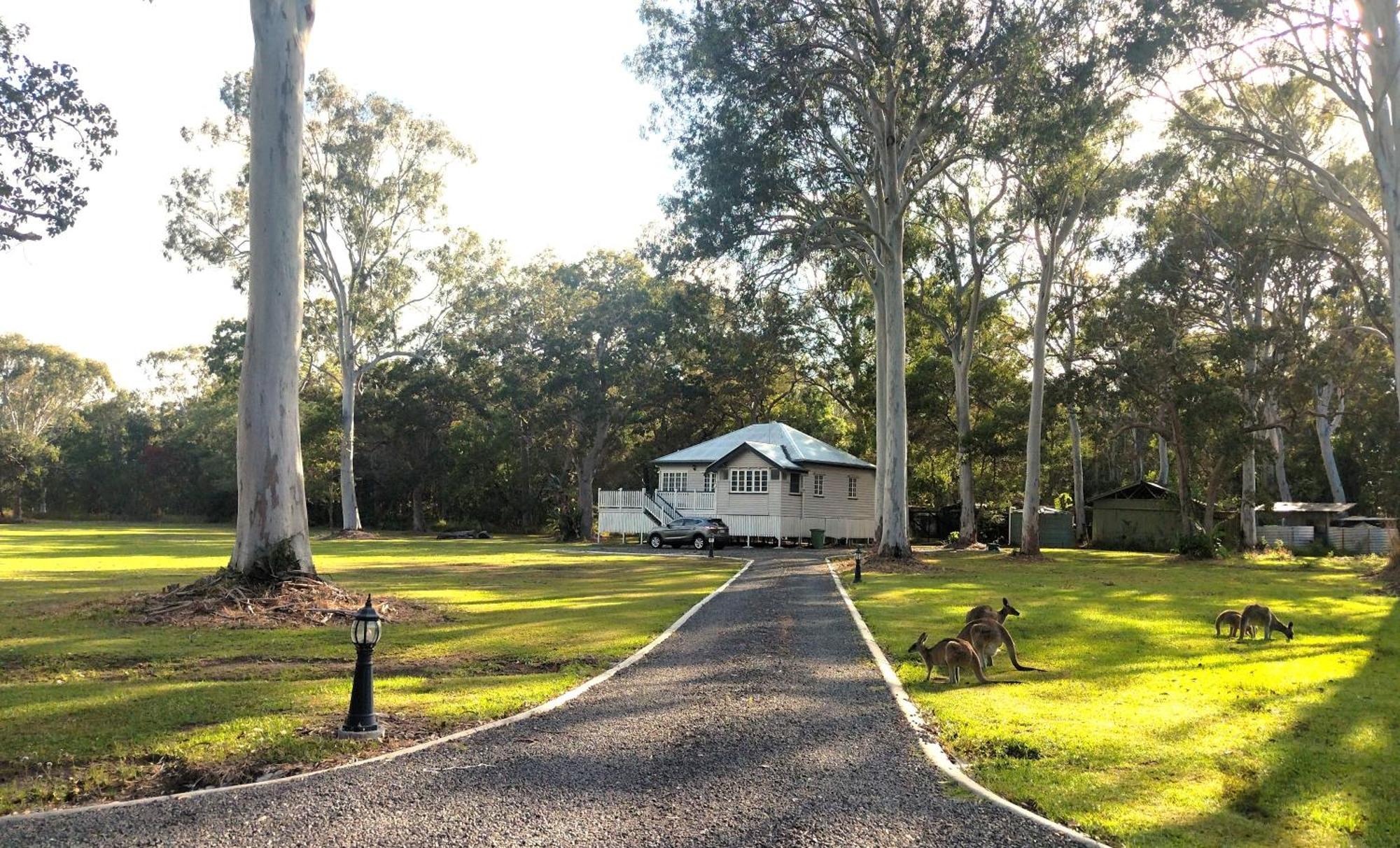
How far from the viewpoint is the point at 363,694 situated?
636cm

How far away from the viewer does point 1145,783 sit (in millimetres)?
5395

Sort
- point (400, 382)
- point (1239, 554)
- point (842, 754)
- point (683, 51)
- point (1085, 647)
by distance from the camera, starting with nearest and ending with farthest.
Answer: point (842, 754) < point (1085, 647) < point (683, 51) < point (1239, 554) < point (400, 382)

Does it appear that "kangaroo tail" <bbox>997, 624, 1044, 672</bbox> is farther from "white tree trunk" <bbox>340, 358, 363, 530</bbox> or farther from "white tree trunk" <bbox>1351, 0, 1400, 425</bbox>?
"white tree trunk" <bbox>340, 358, 363, 530</bbox>

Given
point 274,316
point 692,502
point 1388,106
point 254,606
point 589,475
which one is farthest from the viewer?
point 589,475

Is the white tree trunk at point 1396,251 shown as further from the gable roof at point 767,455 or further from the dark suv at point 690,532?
the dark suv at point 690,532

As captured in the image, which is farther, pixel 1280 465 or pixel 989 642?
pixel 1280 465

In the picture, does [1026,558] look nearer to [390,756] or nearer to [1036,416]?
[1036,416]

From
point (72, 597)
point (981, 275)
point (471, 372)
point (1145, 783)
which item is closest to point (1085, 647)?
point (1145, 783)

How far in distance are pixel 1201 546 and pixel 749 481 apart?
17.1m

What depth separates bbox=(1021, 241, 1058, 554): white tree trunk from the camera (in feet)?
104

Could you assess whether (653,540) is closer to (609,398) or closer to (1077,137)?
(609,398)

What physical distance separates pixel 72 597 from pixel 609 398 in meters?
32.8

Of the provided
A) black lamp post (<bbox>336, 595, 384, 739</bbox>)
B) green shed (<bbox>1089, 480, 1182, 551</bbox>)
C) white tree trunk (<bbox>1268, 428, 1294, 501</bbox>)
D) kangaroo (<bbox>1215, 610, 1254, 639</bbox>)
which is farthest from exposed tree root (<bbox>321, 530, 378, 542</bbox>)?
white tree trunk (<bbox>1268, 428, 1294, 501</bbox>)

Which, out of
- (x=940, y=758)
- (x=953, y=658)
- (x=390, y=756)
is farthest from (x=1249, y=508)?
(x=390, y=756)
